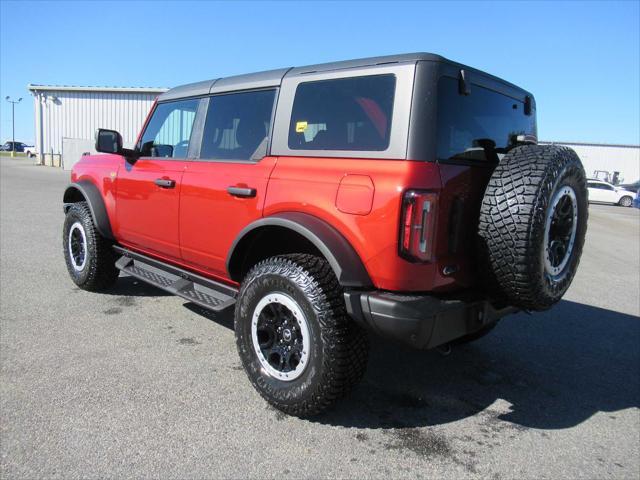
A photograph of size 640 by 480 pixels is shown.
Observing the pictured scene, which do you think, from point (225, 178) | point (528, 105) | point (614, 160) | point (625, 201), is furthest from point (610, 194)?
point (225, 178)

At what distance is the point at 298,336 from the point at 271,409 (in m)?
0.49

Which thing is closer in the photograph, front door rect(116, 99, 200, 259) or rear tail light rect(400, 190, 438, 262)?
rear tail light rect(400, 190, 438, 262)

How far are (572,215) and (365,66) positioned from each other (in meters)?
1.49

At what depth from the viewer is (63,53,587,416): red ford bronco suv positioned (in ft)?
8.13

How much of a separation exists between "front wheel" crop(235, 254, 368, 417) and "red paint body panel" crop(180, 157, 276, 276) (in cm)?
41

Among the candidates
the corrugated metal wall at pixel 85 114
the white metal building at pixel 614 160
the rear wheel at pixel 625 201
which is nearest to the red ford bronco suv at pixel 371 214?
the rear wheel at pixel 625 201

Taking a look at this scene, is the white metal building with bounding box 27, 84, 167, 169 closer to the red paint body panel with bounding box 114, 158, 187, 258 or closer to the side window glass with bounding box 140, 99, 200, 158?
the side window glass with bounding box 140, 99, 200, 158

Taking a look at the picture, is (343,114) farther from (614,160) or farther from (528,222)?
(614,160)

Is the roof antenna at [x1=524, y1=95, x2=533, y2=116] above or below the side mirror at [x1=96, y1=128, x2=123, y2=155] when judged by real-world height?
above

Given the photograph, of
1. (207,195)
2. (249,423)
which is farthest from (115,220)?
(249,423)

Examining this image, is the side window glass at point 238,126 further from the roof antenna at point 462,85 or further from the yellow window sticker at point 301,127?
the roof antenna at point 462,85

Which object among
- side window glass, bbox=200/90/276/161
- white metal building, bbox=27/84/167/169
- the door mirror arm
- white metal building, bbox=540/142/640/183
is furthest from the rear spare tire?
white metal building, bbox=540/142/640/183

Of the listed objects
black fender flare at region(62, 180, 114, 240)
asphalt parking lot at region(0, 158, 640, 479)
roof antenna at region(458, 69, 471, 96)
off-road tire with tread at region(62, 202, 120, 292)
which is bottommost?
asphalt parking lot at region(0, 158, 640, 479)

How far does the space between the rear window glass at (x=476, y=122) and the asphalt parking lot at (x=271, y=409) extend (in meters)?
1.59
